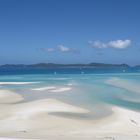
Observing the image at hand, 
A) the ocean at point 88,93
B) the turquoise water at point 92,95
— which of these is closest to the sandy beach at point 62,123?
the ocean at point 88,93

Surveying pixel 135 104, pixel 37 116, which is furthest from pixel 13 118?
pixel 135 104

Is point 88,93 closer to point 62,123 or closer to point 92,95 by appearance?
point 92,95

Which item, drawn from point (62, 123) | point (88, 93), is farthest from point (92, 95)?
point (62, 123)

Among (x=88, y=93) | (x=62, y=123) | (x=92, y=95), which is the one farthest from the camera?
(x=88, y=93)

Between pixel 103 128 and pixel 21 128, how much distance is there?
328 centimetres

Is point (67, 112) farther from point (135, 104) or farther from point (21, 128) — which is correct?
point (135, 104)

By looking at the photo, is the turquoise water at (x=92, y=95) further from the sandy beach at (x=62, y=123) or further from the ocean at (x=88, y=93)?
the sandy beach at (x=62, y=123)

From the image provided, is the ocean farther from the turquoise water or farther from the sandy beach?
the sandy beach

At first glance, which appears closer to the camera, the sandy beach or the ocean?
the sandy beach

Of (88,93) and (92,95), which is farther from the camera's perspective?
(88,93)

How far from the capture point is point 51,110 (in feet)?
55.0

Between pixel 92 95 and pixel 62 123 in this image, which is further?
pixel 92 95

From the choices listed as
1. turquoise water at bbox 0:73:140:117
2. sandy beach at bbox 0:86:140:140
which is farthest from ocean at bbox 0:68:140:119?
sandy beach at bbox 0:86:140:140

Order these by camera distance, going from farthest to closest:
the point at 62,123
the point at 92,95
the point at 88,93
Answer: the point at 88,93, the point at 92,95, the point at 62,123
